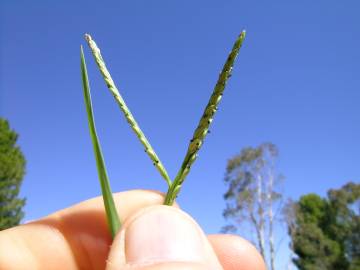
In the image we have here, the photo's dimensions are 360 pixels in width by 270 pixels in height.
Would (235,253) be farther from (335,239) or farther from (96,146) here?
(335,239)

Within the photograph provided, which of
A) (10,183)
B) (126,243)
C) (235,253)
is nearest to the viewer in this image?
(126,243)

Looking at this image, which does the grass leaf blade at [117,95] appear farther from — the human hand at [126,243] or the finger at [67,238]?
the finger at [67,238]

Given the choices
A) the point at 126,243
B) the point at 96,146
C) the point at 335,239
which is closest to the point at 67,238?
the point at 126,243

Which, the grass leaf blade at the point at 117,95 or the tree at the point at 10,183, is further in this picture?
the tree at the point at 10,183

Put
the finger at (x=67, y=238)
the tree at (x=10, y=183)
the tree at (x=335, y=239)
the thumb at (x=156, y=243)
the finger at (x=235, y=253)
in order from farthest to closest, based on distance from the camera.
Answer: the tree at (x=335, y=239) < the tree at (x=10, y=183) < the finger at (x=235, y=253) < the finger at (x=67, y=238) < the thumb at (x=156, y=243)

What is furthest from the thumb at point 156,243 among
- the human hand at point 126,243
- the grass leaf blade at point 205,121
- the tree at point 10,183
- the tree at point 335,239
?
the tree at point 335,239

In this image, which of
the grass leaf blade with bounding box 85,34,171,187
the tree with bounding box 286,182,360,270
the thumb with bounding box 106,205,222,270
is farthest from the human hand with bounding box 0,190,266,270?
the tree with bounding box 286,182,360,270

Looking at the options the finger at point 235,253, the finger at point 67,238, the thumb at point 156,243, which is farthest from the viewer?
the finger at point 235,253
